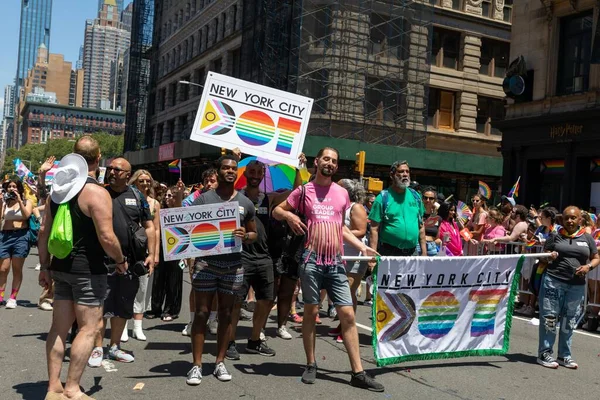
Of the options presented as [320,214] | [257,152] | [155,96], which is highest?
[155,96]

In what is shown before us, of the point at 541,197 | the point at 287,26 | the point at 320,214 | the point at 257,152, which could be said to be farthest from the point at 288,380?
the point at 287,26

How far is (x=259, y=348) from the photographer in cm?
716

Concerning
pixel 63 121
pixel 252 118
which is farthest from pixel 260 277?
pixel 63 121

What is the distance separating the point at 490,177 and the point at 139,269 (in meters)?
33.6

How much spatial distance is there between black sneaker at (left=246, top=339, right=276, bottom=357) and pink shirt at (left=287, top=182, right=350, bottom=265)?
5.56 feet

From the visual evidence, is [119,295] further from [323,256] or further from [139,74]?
[139,74]

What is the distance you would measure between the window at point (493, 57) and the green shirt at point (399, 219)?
33.2 meters

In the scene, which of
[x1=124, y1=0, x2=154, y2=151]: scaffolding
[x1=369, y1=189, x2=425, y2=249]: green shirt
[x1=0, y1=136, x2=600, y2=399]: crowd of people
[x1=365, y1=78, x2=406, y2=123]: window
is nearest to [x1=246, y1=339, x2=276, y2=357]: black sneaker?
[x1=0, y1=136, x2=600, y2=399]: crowd of people

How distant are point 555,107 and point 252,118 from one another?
18.1 metres

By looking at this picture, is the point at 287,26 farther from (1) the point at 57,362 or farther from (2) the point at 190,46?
(1) the point at 57,362

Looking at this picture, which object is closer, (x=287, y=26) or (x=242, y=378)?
(x=242, y=378)

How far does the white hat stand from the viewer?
192 inches

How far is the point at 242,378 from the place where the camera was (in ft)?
20.0

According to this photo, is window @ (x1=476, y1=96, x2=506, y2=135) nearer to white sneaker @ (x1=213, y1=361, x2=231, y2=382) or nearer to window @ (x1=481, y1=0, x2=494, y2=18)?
window @ (x1=481, y1=0, x2=494, y2=18)
